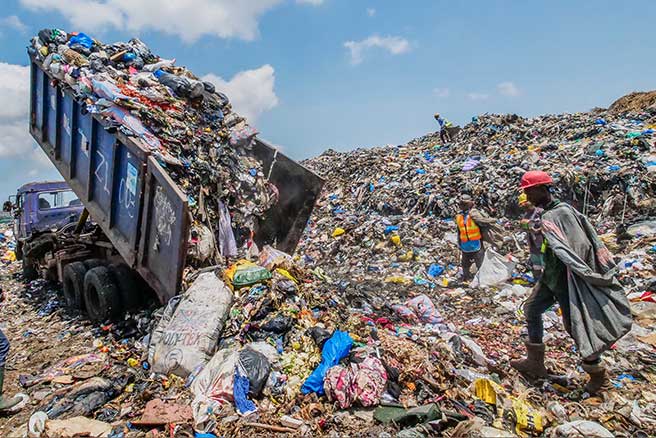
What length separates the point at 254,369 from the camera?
8.63ft

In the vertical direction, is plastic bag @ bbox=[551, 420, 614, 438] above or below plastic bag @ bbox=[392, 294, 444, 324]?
below

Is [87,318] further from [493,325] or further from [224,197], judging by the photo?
[493,325]

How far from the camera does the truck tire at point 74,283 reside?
487 centimetres

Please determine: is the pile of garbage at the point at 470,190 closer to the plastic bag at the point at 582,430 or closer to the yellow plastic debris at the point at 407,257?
the yellow plastic debris at the point at 407,257

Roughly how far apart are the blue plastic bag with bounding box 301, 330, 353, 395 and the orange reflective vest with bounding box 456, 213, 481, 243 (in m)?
3.39

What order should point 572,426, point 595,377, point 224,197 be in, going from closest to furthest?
point 572,426, point 595,377, point 224,197

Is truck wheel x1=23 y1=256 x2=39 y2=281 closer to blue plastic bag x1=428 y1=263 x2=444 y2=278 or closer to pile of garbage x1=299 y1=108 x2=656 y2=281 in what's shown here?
pile of garbage x1=299 y1=108 x2=656 y2=281

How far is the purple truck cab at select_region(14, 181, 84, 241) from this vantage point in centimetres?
721

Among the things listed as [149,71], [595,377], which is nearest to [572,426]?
[595,377]

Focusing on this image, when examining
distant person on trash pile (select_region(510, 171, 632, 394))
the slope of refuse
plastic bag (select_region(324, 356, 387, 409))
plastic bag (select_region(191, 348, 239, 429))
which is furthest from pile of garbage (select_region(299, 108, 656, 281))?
plastic bag (select_region(191, 348, 239, 429))

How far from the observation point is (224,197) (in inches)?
181

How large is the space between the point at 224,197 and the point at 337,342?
243 centimetres

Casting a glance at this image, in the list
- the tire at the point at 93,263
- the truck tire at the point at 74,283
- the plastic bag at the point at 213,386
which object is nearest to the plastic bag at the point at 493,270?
the plastic bag at the point at 213,386

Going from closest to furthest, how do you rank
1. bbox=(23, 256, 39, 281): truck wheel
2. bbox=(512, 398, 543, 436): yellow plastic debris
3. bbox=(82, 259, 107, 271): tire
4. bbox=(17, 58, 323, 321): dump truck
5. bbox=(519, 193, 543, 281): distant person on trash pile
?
bbox=(512, 398, 543, 436): yellow plastic debris
bbox=(17, 58, 323, 321): dump truck
bbox=(519, 193, 543, 281): distant person on trash pile
bbox=(82, 259, 107, 271): tire
bbox=(23, 256, 39, 281): truck wheel
